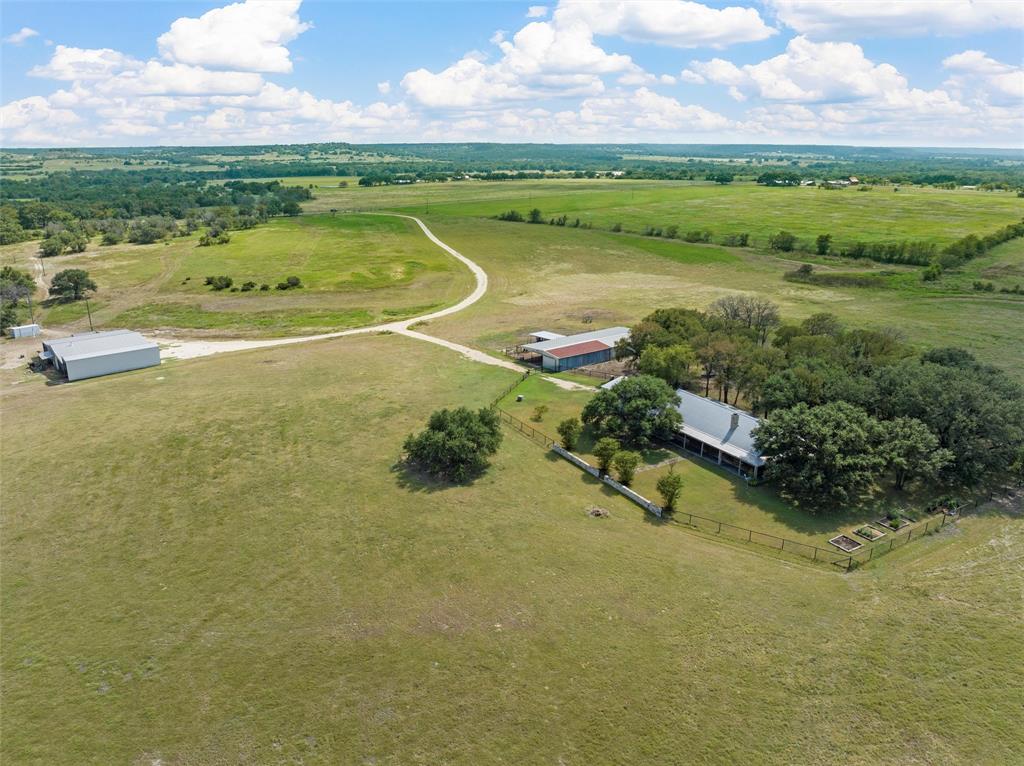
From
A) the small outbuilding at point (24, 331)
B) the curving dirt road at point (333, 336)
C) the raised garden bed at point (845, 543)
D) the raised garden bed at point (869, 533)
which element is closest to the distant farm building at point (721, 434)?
the raised garden bed at point (869, 533)

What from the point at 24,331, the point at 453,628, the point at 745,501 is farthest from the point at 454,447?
the point at 24,331

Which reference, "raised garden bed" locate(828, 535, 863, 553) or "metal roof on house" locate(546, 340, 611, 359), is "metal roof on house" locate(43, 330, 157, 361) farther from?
"raised garden bed" locate(828, 535, 863, 553)

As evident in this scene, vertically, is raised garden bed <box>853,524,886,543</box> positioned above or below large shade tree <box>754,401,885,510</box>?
below

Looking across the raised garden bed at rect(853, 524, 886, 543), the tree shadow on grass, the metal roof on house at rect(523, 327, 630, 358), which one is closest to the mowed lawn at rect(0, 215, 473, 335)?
the metal roof on house at rect(523, 327, 630, 358)

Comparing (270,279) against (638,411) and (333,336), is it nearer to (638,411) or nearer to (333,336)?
(333,336)

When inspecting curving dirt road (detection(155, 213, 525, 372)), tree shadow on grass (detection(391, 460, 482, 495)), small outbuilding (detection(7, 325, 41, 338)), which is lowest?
tree shadow on grass (detection(391, 460, 482, 495))

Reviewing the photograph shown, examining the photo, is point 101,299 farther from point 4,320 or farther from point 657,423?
point 657,423

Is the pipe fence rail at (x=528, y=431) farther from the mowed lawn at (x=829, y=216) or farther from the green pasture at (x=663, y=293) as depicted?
the mowed lawn at (x=829, y=216)
